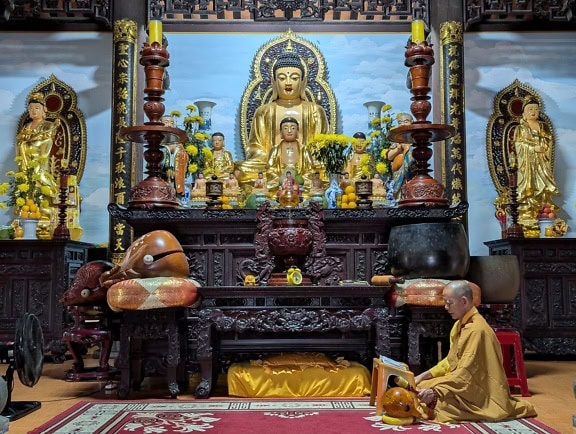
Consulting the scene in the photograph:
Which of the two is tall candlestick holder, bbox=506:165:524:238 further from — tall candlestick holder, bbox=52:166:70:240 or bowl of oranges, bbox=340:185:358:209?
tall candlestick holder, bbox=52:166:70:240

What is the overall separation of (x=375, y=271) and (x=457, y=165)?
2.54 meters

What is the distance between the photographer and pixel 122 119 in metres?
7.06

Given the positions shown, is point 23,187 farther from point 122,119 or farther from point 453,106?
point 453,106

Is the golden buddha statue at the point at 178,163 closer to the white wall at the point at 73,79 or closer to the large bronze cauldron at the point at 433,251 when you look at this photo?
the white wall at the point at 73,79

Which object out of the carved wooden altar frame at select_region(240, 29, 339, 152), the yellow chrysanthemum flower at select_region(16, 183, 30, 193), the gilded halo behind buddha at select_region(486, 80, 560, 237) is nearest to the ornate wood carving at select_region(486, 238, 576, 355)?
the gilded halo behind buddha at select_region(486, 80, 560, 237)

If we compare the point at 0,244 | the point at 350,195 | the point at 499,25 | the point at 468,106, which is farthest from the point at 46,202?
the point at 499,25

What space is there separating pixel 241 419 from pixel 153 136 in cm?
233

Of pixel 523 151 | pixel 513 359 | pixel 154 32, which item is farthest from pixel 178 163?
pixel 513 359

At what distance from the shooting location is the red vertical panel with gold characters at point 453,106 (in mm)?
7039

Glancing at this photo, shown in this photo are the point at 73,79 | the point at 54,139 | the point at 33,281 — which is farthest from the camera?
the point at 73,79

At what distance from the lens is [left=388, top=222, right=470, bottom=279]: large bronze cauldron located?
4363 millimetres

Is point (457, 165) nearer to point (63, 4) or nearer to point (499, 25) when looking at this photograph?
point (499, 25)

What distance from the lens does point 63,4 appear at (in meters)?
7.21

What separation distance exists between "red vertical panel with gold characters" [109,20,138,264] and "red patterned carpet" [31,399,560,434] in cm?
307
